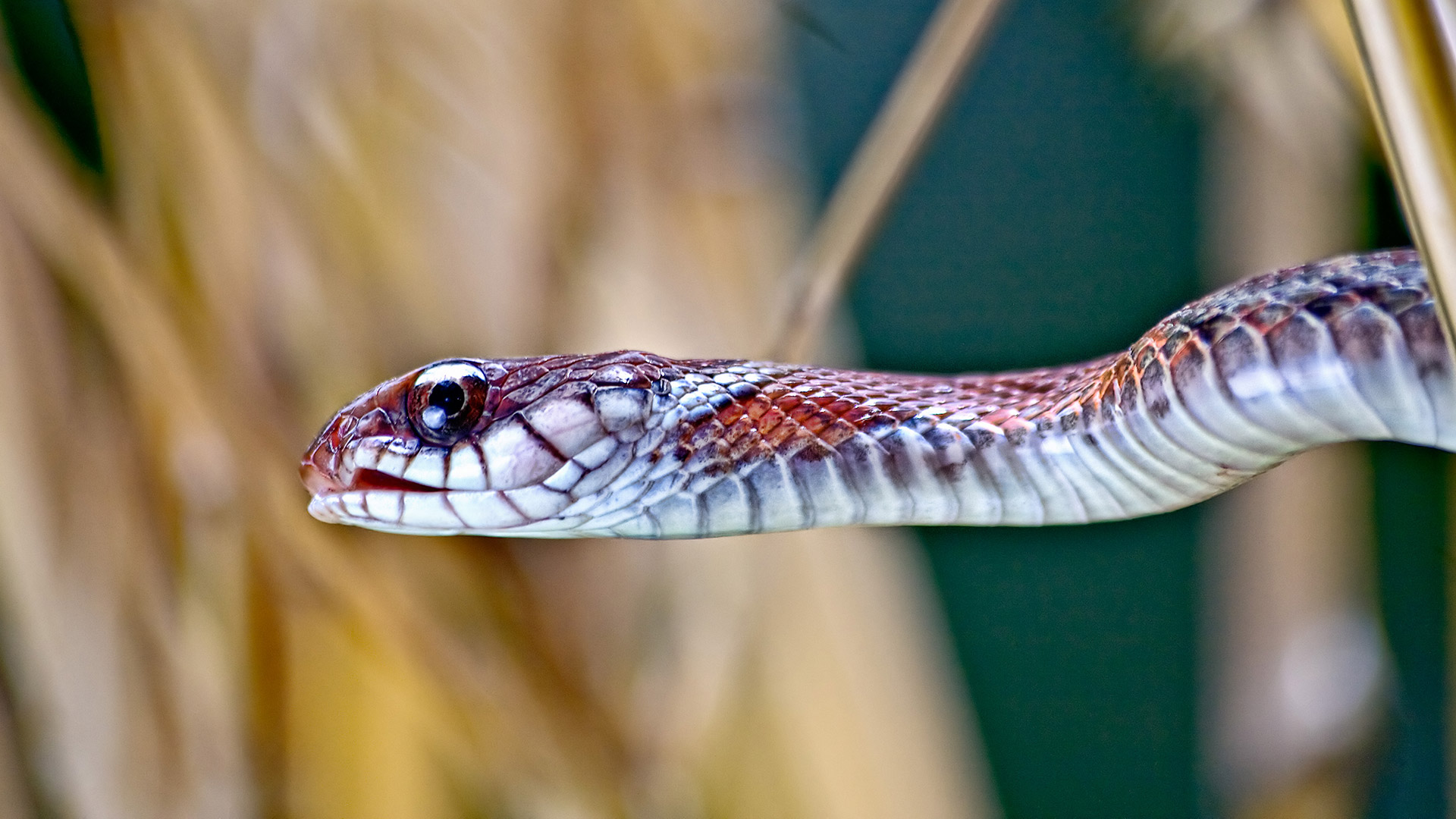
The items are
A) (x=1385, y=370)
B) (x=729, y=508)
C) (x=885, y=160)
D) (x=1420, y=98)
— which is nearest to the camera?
(x=1420, y=98)

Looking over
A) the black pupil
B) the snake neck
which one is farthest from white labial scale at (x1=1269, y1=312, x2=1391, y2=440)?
the black pupil

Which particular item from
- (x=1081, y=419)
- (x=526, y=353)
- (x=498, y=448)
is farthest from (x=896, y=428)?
(x=526, y=353)

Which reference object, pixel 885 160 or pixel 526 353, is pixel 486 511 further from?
pixel 526 353

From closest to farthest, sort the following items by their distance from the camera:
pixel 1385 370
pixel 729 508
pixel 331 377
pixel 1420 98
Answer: pixel 1420 98 < pixel 1385 370 < pixel 729 508 < pixel 331 377

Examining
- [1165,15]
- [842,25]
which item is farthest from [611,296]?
[1165,15]

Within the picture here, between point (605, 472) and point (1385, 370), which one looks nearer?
point (1385, 370)
